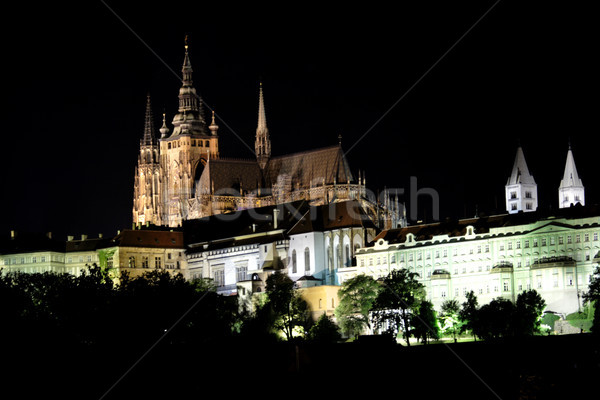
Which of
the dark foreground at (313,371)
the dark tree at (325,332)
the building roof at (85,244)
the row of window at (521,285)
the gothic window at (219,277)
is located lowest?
the dark foreground at (313,371)

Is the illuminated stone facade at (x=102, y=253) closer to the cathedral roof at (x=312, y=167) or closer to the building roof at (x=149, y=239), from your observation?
the building roof at (x=149, y=239)

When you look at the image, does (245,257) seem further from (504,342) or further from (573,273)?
(504,342)

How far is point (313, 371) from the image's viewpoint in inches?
3583

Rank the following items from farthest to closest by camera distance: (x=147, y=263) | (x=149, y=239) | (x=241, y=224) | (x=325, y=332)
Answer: (x=241, y=224)
(x=149, y=239)
(x=147, y=263)
(x=325, y=332)

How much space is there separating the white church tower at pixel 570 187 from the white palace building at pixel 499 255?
74.2 feet

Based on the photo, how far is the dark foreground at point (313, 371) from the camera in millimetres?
87812

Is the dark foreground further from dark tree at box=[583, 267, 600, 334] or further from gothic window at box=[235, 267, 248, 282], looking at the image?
gothic window at box=[235, 267, 248, 282]

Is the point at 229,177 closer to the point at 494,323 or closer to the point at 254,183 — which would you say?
the point at 254,183

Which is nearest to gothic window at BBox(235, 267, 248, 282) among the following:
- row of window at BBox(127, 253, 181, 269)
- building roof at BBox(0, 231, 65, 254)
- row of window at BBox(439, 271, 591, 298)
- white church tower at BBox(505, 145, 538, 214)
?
row of window at BBox(127, 253, 181, 269)

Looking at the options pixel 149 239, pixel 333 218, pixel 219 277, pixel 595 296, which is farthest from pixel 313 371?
pixel 149 239

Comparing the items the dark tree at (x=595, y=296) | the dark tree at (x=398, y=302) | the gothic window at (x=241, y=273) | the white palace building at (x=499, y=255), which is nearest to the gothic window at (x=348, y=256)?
the white palace building at (x=499, y=255)

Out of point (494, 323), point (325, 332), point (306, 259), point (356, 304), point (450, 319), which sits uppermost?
point (306, 259)

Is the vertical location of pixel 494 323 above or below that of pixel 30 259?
below

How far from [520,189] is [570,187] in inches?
225
